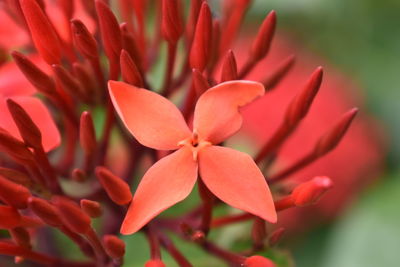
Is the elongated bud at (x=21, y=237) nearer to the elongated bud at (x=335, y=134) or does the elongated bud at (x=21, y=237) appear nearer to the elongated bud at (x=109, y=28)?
the elongated bud at (x=109, y=28)

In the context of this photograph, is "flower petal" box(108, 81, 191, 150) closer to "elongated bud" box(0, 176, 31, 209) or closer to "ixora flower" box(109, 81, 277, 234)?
"ixora flower" box(109, 81, 277, 234)

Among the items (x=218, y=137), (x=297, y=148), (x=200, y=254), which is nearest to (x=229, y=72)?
(x=218, y=137)

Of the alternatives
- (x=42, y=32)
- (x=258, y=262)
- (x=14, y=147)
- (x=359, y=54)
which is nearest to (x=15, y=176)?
(x=14, y=147)

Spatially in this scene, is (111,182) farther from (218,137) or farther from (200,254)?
(200,254)

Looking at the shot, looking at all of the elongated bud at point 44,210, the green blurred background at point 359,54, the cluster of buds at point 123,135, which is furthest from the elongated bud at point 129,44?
the green blurred background at point 359,54

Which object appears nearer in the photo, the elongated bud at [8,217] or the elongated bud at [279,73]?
the elongated bud at [8,217]

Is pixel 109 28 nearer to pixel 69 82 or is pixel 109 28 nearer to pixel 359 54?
pixel 69 82
